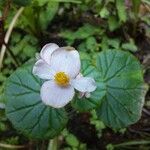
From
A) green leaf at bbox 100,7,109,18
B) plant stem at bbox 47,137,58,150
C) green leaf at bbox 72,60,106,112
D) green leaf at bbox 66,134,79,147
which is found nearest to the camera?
green leaf at bbox 72,60,106,112

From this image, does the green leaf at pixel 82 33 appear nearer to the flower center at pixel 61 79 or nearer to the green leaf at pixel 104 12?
the green leaf at pixel 104 12

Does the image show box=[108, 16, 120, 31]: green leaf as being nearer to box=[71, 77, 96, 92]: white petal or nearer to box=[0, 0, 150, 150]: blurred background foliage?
box=[0, 0, 150, 150]: blurred background foliage

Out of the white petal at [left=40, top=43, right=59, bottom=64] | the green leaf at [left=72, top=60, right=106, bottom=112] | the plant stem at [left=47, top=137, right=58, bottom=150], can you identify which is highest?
the white petal at [left=40, top=43, right=59, bottom=64]

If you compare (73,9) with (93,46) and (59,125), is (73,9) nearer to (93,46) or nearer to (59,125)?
(93,46)

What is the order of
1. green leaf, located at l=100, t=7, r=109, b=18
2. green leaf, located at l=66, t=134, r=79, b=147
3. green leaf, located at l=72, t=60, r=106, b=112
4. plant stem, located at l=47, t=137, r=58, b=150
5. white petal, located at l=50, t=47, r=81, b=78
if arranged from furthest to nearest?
green leaf, located at l=100, t=7, r=109, b=18
green leaf, located at l=66, t=134, r=79, b=147
plant stem, located at l=47, t=137, r=58, b=150
green leaf, located at l=72, t=60, r=106, b=112
white petal, located at l=50, t=47, r=81, b=78

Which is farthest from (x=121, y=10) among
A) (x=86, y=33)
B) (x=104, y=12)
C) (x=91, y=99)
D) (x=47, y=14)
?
(x=91, y=99)

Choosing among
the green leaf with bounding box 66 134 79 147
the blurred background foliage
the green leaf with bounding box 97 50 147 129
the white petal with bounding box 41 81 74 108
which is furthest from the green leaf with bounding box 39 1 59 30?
the white petal with bounding box 41 81 74 108
